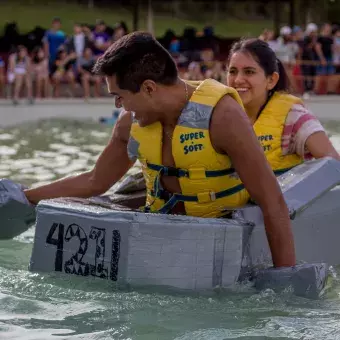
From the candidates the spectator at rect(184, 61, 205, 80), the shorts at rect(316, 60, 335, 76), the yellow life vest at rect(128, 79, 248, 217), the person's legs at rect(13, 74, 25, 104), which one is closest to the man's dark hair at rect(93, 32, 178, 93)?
the yellow life vest at rect(128, 79, 248, 217)

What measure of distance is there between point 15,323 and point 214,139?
1.08 m

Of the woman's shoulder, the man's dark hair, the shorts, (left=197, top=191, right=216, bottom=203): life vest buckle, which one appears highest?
the man's dark hair

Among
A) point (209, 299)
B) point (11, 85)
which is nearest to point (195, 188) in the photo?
point (209, 299)

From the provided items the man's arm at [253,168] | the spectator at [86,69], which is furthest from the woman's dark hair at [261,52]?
the spectator at [86,69]

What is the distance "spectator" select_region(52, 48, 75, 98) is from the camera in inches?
671

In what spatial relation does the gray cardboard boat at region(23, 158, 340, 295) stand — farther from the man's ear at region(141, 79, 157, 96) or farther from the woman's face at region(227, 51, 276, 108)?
the woman's face at region(227, 51, 276, 108)

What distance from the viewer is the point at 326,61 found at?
18469 mm

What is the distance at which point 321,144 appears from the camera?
500cm

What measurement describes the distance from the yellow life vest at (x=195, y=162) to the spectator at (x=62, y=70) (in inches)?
515

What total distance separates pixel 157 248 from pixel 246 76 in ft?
5.14

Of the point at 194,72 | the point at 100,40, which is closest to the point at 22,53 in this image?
the point at 100,40

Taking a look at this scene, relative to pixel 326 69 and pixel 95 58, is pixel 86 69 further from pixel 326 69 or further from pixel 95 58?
pixel 326 69

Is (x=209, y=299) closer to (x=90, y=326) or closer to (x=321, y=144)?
(x=90, y=326)

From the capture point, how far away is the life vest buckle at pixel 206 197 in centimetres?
404
